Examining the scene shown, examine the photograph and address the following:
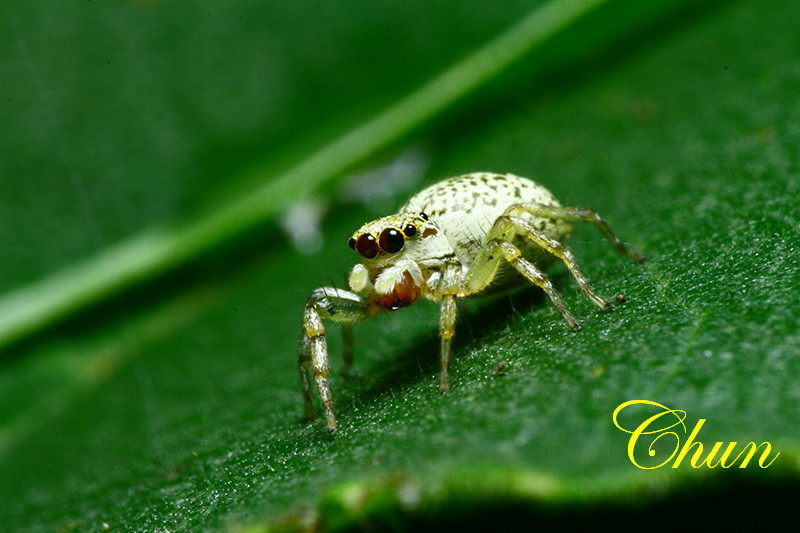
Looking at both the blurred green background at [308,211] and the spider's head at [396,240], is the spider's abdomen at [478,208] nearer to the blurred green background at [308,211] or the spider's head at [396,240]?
the spider's head at [396,240]

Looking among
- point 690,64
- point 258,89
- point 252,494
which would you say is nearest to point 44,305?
point 258,89

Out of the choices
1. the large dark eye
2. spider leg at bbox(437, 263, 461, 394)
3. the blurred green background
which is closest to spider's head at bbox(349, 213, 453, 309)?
the large dark eye

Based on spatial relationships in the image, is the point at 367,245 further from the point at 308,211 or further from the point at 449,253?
the point at 308,211

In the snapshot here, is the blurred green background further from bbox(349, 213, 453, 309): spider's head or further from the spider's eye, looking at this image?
the spider's eye

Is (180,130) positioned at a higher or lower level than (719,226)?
higher

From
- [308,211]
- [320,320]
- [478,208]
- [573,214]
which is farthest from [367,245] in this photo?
[308,211]

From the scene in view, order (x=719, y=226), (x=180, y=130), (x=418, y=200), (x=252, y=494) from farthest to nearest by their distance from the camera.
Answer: (x=180, y=130) → (x=418, y=200) → (x=719, y=226) → (x=252, y=494)

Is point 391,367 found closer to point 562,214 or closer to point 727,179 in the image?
point 562,214
